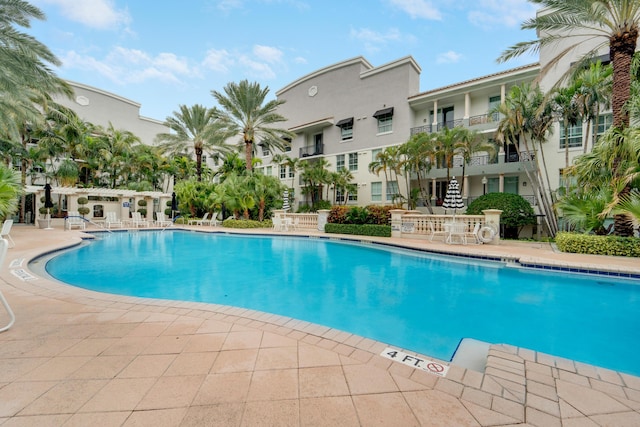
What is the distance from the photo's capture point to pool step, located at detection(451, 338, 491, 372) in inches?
122

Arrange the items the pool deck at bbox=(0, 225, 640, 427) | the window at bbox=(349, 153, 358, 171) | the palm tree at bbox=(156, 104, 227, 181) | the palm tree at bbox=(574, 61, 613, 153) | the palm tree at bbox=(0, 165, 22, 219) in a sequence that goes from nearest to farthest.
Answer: the pool deck at bbox=(0, 225, 640, 427), the palm tree at bbox=(0, 165, 22, 219), the palm tree at bbox=(574, 61, 613, 153), the palm tree at bbox=(156, 104, 227, 181), the window at bbox=(349, 153, 358, 171)

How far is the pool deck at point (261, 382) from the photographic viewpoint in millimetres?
2039

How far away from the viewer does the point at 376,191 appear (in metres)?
23.2

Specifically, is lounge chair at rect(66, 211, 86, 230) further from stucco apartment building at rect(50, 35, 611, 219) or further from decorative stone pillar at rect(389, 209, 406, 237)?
decorative stone pillar at rect(389, 209, 406, 237)

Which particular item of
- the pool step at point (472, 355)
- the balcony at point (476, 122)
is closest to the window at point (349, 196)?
the balcony at point (476, 122)

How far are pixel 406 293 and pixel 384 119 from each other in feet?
Answer: 62.8

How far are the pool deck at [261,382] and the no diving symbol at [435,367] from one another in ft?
0.34

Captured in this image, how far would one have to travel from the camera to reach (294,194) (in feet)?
91.7

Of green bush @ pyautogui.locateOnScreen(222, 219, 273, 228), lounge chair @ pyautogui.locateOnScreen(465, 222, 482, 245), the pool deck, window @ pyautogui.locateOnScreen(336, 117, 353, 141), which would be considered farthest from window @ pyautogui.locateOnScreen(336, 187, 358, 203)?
the pool deck

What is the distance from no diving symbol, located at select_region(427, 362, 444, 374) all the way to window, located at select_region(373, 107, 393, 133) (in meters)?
21.8

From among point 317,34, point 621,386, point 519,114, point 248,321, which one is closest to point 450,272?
point 621,386

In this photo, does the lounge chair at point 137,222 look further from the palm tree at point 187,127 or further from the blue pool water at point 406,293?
the blue pool water at point 406,293

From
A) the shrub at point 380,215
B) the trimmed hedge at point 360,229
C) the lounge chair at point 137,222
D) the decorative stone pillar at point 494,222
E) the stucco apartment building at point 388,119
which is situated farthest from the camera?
the lounge chair at point 137,222

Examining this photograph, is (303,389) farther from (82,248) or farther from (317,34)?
(317,34)
